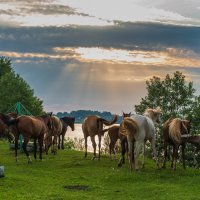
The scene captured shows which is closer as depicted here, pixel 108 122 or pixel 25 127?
pixel 25 127

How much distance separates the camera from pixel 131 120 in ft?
→ 76.1

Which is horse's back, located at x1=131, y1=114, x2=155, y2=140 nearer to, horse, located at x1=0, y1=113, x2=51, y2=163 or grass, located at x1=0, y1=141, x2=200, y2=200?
grass, located at x1=0, y1=141, x2=200, y2=200

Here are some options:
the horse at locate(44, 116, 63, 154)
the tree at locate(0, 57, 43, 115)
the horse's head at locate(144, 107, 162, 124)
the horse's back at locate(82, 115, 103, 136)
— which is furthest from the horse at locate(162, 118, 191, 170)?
the tree at locate(0, 57, 43, 115)

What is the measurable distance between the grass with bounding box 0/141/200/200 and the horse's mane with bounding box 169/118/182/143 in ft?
6.29

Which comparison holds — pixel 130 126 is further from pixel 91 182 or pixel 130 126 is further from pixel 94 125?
pixel 94 125

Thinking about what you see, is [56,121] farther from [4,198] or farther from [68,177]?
[4,198]

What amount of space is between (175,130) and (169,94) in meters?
37.1

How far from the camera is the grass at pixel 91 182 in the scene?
17438 millimetres

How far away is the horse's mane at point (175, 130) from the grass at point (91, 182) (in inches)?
75.5

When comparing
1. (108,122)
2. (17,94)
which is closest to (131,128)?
(108,122)

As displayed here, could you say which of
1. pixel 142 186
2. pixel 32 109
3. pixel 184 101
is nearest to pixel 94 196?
pixel 142 186

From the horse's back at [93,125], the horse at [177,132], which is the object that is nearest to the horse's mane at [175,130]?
the horse at [177,132]

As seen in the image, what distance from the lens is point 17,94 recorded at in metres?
75.4

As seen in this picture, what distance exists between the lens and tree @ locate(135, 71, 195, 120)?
60688 mm
